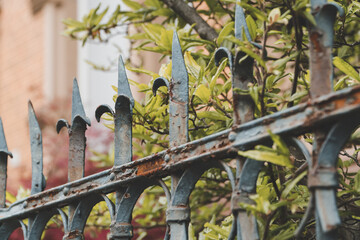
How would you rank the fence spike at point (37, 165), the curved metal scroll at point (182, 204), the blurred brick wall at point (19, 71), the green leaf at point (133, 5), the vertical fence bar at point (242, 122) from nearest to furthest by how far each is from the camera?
the vertical fence bar at point (242, 122)
the curved metal scroll at point (182, 204)
the fence spike at point (37, 165)
the green leaf at point (133, 5)
the blurred brick wall at point (19, 71)

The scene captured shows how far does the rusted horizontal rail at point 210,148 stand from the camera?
996 mm

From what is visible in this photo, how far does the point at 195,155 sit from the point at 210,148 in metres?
0.04

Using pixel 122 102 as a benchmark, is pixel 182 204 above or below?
below

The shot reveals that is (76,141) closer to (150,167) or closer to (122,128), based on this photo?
(122,128)

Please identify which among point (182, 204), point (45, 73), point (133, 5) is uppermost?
point (45, 73)

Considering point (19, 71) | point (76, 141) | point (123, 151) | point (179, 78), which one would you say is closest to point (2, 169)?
point (76, 141)

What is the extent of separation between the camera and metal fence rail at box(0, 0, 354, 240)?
3.27 ft

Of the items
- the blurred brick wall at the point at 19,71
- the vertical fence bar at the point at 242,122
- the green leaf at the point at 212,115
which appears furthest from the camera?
the blurred brick wall at the point at 19,71

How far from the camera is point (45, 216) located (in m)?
1.61

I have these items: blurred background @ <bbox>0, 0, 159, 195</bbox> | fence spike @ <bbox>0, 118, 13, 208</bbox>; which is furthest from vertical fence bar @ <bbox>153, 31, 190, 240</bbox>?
blurred background @ <bbox>0, 0, 159, 195</bbox>

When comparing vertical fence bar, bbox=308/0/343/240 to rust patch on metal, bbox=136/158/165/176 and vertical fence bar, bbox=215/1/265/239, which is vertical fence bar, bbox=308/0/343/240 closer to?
vertical fence bar, bbox=215/1/265/239

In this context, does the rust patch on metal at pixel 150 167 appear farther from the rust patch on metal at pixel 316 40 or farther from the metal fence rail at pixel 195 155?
the rust patch on metal at pixel 316 40

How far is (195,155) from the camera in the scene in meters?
1.22

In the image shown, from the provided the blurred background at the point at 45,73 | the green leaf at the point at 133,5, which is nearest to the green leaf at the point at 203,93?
the green leaf at the point at 133,5
